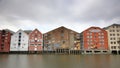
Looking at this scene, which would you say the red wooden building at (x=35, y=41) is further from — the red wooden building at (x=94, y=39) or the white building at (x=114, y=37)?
the white building at (x=114, y=37)

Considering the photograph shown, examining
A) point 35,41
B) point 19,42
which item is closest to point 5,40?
point 19,42

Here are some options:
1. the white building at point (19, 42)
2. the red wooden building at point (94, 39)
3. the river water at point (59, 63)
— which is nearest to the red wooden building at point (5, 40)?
the white building at point (19, 42)

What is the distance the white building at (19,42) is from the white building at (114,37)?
46904 mm

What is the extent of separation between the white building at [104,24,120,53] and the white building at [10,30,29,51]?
4690 centimetres

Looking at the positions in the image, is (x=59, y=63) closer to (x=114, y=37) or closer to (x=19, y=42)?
(x=19, y=42)

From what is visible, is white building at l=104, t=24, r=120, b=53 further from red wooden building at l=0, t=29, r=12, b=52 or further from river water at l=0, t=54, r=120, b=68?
red wooden building at l=0, t=29, r=12, b=52

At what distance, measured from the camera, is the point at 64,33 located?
74.9 metres

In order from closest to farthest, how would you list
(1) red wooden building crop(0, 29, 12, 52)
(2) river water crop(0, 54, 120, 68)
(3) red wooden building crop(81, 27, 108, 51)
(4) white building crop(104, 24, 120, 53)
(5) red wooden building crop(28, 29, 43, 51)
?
(2) river water crop(0, 54, 120, 68) < (3) red wooden building crop(81, 27, 108, 51) < (4) white building crop(104, 24, 120, 53) < (5) red wooden building crop(28, 29, 43, 51) < (1) red wooden building crop(0, 29, 12, 52)

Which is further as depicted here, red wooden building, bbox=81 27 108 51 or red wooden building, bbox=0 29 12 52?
red wooden building, bbox=0 29 12 52

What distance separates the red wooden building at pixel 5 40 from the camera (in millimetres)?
74250

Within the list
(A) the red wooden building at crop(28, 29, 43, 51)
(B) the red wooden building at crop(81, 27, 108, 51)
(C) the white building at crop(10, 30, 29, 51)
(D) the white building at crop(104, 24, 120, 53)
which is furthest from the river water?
(C) the white building at crop(10, 30, 29, 51)

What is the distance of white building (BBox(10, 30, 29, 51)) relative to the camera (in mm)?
74688

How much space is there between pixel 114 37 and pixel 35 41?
146 ft

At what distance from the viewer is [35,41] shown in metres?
74.6
